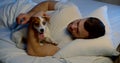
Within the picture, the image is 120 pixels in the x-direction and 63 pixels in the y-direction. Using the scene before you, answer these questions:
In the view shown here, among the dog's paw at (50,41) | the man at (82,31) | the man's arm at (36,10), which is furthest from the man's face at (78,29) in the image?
the man's arm at (36,10)

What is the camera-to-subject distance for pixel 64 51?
1321 mm

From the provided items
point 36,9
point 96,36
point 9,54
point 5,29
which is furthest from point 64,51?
point 5,29

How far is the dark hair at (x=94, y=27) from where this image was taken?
131 cm

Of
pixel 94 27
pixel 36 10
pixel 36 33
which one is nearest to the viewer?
pixel 94 27

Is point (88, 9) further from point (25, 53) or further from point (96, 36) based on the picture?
point (25, 53)

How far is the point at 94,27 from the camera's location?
51.4 inches

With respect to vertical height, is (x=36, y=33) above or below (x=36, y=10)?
below

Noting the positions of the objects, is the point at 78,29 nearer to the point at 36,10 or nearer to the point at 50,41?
the point at 50,41

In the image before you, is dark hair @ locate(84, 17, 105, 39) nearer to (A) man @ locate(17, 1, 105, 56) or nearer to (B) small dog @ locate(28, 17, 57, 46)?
(A) man @ locate(17, 1, 105, 56)

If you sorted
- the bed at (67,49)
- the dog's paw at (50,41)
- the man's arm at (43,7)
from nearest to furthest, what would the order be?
1. the bed at (67,49)
2. the dog's paw at (50,41)
3. the man's arm at (43,7)

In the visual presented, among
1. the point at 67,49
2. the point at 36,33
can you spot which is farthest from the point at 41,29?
the point at 67,49

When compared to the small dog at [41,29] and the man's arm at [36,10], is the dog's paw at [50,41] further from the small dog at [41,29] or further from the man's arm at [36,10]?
the man's arm at [36,10]

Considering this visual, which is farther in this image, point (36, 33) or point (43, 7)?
point (43, 7)

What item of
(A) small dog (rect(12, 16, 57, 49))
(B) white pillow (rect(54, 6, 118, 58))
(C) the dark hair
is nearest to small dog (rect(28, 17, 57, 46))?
(A) small dog (rect(12, 16, 57, 49))
